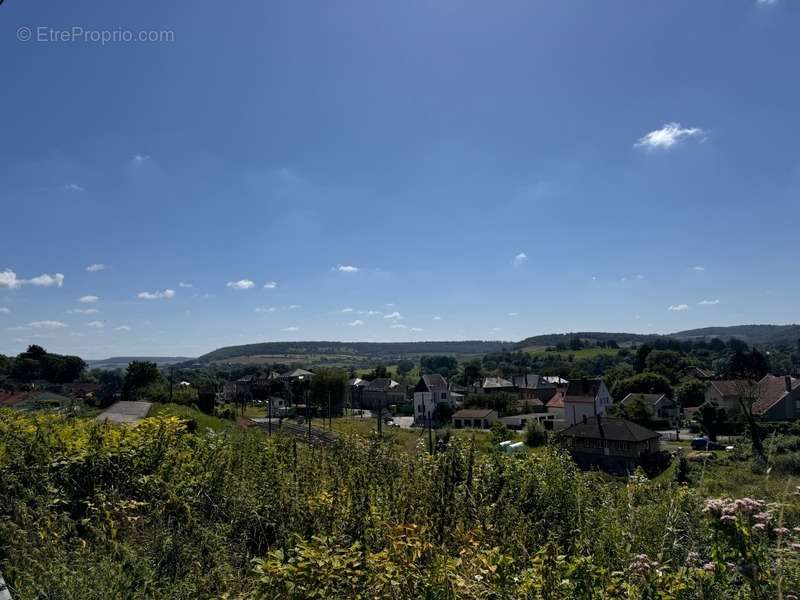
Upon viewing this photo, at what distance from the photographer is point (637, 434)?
35094 millimetres

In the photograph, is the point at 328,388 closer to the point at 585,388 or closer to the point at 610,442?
the point at 585,388

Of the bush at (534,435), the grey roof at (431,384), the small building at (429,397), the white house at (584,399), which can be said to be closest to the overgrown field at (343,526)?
the bush at (534,435)

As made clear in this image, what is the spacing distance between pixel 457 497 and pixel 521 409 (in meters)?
68.0

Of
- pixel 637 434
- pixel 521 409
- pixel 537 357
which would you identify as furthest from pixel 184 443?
pixel 537 357

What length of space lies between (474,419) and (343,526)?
57981 millimetres

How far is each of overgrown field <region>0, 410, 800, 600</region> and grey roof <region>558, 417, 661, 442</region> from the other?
3151 cm

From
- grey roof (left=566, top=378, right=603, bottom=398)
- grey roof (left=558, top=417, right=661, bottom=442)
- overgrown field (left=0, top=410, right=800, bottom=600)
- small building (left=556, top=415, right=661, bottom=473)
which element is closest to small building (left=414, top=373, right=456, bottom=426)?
grey roof (left=566, top=378, right=603, bottom=398)

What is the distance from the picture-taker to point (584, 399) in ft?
167

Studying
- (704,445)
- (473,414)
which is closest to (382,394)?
(473,414)

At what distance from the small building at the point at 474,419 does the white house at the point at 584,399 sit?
10.3m

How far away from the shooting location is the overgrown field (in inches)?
112

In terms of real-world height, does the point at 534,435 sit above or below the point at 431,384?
below

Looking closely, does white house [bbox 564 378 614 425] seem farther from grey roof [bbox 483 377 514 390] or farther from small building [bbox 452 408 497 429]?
grey roof [bbox 483 377 514 390]

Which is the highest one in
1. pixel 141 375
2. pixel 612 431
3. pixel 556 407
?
pixel 141 375
